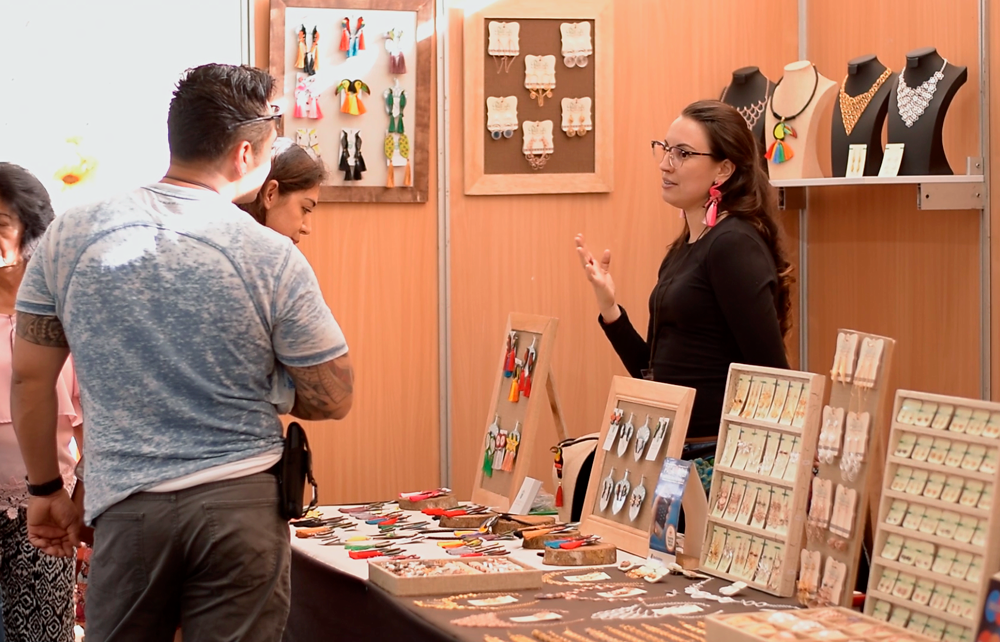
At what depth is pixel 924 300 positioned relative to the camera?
400cm

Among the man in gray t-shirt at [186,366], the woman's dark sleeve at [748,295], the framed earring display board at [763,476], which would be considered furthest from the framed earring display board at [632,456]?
the man in gray t-shirt at [186,366]

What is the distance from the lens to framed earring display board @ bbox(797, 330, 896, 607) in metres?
2.09

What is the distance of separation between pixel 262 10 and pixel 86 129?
2.39 ft

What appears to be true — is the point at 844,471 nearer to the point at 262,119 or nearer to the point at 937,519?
the point at 937,519

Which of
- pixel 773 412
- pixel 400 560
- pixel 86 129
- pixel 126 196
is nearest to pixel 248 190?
pixel 126 196

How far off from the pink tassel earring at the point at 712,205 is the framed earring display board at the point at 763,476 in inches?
23.3

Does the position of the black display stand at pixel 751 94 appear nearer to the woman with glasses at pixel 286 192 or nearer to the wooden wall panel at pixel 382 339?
the wooden wall panel at pixel 382 339

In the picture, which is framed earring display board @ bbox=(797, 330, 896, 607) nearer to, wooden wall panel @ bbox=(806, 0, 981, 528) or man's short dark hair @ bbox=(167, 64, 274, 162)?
man's short dark hair @ bbox=(167, 64, 274, 162)

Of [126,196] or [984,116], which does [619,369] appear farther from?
[126,196]

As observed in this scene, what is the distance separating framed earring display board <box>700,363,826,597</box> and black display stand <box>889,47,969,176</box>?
5.52 ft

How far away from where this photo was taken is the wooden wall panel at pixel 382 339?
14.0 feet

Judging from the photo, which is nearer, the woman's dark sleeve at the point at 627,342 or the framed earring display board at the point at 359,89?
the woman's dark sleeve at the point at 627,342

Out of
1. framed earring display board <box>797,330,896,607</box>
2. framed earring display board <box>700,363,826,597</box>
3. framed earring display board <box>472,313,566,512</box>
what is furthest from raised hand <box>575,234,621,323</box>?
framed earring display board <box>797,330,896,607</box>

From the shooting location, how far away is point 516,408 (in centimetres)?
330
